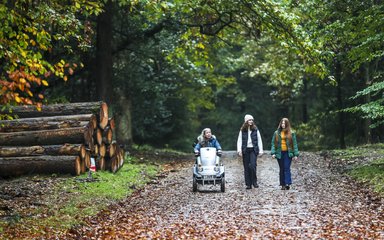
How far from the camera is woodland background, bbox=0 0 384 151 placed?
12.2 m

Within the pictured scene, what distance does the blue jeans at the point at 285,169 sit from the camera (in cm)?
1588

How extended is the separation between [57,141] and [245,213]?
747cm

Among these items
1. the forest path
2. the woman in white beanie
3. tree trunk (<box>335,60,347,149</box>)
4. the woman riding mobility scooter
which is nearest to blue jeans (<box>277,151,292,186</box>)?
the forest path

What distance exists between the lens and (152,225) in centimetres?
1102

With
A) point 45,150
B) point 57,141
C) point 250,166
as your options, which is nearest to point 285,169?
point 250,166

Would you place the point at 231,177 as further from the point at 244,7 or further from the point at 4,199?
the point at 4,199

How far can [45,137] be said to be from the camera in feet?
56.0

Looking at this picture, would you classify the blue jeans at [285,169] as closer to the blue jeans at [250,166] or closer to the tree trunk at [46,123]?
the blue jeans at [250,166]

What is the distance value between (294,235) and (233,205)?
11.9 feet

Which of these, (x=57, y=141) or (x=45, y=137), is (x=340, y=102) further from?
(x=45, y=137)

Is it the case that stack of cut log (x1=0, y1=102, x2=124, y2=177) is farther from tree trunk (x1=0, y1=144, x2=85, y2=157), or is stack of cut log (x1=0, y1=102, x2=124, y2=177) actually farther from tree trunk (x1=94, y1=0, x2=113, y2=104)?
tree trunk (x1=94, y1=0, x2=113, y2=104)

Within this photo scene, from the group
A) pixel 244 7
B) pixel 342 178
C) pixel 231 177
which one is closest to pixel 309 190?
pixel 342 178

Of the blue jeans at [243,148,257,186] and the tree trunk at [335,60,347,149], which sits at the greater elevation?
the tree trunk at [335,60,347,149]

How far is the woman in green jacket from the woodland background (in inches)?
79.5
